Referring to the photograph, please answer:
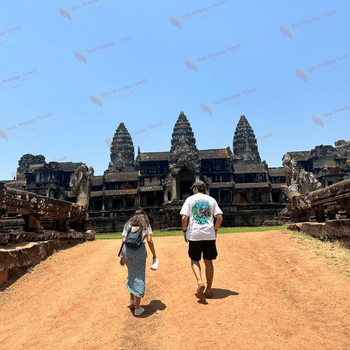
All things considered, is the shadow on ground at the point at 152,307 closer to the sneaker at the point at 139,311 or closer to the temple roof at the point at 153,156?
the sneaker at the point at 139,311

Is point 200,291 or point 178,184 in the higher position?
point 178,184

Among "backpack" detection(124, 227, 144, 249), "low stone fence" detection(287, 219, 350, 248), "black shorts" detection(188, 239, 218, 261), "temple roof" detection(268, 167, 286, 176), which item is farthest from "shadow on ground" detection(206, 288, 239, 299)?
"temple roof" detection(268, 167, 286, 176)

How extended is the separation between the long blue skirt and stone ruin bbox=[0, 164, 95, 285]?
2.89m

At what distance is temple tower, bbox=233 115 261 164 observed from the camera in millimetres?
58844

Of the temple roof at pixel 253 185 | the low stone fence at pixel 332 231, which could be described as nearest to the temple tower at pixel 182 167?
the temple roof at pixel 253 185

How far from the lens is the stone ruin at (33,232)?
6.28 m

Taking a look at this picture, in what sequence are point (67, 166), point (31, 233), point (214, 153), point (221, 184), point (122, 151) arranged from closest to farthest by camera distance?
point (31, 233) → point (221, 184) → point (214, 153) → point (67, 166) → point (122, 151)

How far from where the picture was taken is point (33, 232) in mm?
7887

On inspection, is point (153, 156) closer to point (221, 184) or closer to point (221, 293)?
point (221, 184)

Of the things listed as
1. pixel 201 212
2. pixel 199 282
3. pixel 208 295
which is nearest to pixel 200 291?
pixel 199 282

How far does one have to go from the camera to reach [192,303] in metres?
4.67

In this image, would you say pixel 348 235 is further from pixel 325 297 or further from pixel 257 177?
pixel 257 177

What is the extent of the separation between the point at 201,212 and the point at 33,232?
5.31 metres

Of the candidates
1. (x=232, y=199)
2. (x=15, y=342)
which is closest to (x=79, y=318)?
(x=15, y=342)
